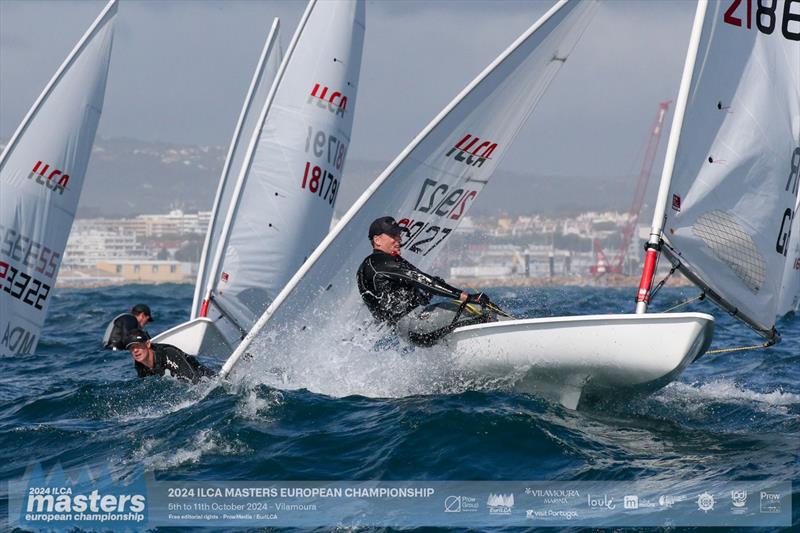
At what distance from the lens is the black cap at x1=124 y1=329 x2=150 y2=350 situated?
8391mm

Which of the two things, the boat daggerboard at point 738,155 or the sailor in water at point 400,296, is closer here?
the boat daggerboard at point 738,155

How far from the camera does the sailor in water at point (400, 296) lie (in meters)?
7.69

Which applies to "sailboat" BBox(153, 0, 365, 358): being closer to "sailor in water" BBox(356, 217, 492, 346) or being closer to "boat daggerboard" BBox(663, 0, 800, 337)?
"sailor in water" BBox(356, 217, 492, 346)

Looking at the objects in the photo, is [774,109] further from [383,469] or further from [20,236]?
[20,236]

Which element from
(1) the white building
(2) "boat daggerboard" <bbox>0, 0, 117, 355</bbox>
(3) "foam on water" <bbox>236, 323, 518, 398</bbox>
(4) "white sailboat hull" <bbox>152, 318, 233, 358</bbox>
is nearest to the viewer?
(3) "foam on water" <bbox>236, 323, 518, 398</bbox>

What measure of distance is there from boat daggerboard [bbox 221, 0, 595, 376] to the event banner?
231 cm

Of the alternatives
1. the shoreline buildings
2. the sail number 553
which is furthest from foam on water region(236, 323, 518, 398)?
the shoreline buildings

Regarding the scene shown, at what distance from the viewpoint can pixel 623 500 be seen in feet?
17.9

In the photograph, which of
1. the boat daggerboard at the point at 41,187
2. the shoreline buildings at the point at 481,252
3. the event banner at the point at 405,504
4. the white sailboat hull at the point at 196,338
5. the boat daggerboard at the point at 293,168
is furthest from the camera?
the shoreline buildings at the point at 481,252

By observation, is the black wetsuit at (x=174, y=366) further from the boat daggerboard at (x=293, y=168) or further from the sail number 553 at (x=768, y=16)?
the sail number 553 at (x=768, y=16)

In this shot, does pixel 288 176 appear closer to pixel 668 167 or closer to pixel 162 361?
pixel 162 361

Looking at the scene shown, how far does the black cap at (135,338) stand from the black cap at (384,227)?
210cm

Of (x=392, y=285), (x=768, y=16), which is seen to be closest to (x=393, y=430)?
(x=392, y=285)

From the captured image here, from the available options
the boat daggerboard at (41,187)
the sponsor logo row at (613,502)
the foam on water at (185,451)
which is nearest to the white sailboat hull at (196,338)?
the boat daggerboard at (41,187)
